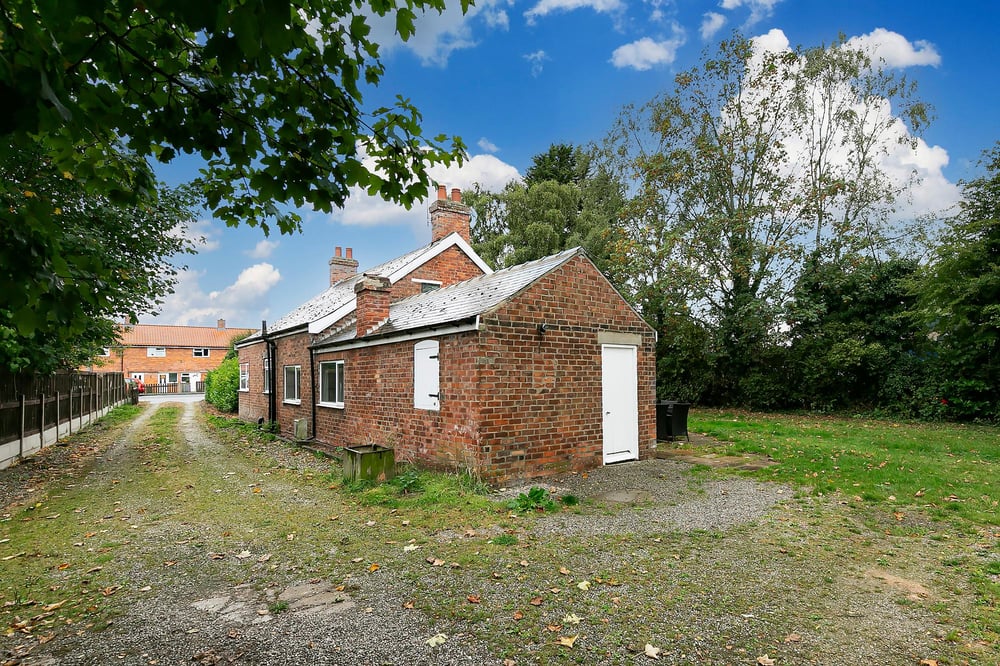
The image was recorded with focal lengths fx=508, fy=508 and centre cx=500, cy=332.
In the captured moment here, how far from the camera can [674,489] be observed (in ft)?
28.6

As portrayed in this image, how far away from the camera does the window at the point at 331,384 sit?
45.3ft

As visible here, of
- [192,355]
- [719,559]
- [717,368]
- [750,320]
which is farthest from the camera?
[192,355]

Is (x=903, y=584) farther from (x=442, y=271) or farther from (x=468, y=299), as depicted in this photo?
(x=442, y=271)

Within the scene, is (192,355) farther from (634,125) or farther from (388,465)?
(388,465)

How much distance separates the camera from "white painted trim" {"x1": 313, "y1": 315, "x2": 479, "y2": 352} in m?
9.01

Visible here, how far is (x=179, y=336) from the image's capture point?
60.2m

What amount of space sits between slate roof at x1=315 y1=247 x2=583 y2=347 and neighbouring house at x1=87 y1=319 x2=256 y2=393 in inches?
1839

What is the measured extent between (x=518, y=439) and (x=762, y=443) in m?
7.87

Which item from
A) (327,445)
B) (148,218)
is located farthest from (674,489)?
(148,218)

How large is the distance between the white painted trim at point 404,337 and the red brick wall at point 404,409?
10 cm

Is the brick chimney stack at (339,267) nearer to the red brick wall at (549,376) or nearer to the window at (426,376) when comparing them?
the window at (426,376)

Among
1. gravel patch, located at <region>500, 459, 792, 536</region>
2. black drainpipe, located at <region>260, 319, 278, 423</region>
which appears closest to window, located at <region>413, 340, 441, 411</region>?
gravel patch, located at <region>500, 459, 792, 536</region>

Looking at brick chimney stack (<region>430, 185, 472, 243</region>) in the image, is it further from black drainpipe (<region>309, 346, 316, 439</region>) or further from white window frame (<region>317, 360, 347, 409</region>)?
white window frame (<region>317, 360, 347, 409</region>)

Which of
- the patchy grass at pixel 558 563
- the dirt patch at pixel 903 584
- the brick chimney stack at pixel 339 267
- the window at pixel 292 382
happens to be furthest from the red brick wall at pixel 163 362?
the dirt patch at pixel 903 584
